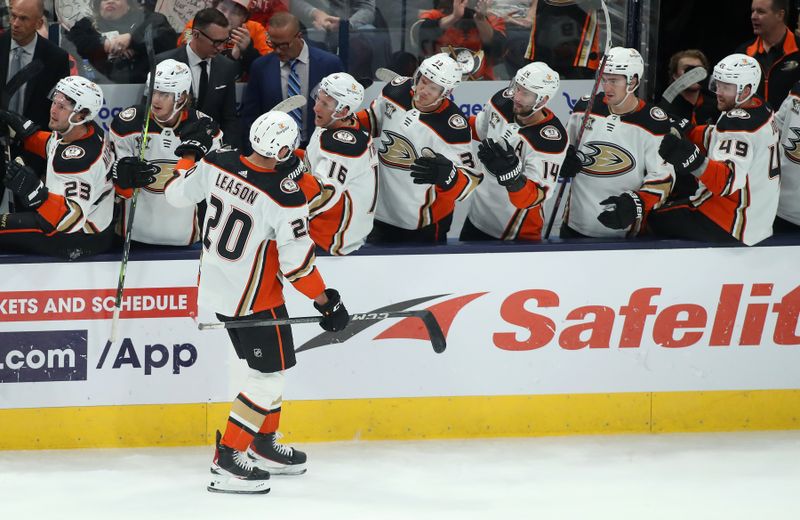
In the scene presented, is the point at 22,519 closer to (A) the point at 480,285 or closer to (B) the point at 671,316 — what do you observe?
(A) the point at 480,285

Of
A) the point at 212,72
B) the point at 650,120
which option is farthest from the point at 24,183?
the point at 650,120

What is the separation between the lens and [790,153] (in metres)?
5.73

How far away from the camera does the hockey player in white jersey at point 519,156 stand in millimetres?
5297

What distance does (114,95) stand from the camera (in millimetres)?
6625


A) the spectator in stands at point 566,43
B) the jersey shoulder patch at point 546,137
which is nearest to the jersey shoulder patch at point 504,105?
the jersey shoulder patch at point 546,137

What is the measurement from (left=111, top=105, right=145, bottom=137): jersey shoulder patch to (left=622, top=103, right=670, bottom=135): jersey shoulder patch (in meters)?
2.09

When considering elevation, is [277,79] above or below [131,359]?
above

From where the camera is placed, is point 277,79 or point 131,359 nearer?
point 131,359

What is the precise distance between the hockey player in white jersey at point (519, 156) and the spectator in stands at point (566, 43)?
4.92ft

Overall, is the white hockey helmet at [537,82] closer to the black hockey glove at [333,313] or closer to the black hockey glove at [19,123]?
the black hockey glove at [333,313]

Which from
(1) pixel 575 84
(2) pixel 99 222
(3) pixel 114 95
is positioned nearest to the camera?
(2) pixel 99 222

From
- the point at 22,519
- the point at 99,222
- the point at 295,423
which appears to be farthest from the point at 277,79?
the point at 22,519

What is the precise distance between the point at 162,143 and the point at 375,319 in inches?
46.0

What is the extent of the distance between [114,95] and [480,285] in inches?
95.0
